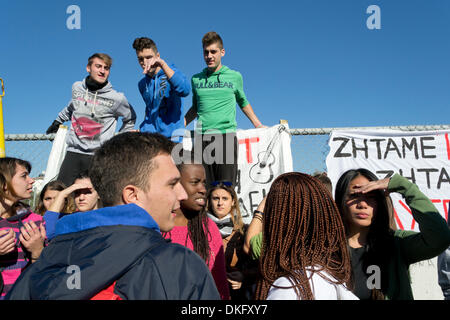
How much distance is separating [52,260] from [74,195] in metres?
2.44

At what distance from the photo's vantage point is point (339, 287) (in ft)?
4.64

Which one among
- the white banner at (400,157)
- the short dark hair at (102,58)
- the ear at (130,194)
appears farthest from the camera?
the white banner at (400,157)

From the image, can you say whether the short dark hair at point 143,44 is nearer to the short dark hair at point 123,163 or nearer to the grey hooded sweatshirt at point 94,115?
the grey hooded sweatshirt at point 94,115

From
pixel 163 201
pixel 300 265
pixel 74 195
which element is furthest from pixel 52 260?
pixel 74 195

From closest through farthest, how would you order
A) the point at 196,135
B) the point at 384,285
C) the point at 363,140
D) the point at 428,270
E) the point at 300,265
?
the point at 300,265 < the point at 384,285 < the point at 428,270 < the point at 196,135 < the point at 363,140

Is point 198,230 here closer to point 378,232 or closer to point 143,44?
point 378,232

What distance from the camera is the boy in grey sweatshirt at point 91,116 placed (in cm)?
428

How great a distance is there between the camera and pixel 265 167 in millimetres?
5145

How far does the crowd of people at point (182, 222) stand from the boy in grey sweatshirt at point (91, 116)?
13 mm

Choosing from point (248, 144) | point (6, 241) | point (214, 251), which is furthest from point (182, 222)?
point (248, 144)

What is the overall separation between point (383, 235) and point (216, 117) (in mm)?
2498

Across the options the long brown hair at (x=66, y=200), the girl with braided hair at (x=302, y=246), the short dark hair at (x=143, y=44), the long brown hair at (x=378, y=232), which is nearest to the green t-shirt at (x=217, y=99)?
the short dark hair at (x=143, y=44)

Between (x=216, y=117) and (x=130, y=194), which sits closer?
(x=130, y=194)
